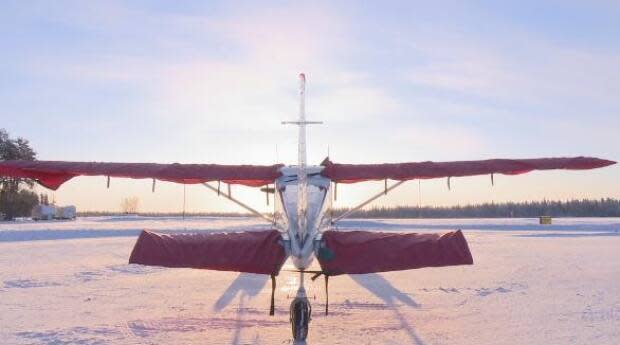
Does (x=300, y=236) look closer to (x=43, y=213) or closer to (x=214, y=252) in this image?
(x=214, y=252)

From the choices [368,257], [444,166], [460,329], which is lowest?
[460,329]

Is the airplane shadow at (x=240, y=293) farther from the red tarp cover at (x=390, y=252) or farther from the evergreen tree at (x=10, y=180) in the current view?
the evergreen tree at (x=10, y=180)

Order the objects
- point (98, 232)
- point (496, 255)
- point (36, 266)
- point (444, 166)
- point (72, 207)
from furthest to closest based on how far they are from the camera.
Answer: point (72, 207)
point (98, 232)
point (496, 255)
point (36, 266)
point (444, 166)

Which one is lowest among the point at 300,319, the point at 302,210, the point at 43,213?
the point at 300,319

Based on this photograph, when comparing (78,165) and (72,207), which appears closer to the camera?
(78,165)

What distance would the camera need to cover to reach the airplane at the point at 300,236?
23.5 feet

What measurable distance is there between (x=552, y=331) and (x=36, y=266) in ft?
45.0

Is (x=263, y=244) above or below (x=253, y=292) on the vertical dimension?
above

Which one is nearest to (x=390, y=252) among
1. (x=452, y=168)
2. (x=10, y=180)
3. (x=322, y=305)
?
(x=452, y=168)

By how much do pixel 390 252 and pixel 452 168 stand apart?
3312mm

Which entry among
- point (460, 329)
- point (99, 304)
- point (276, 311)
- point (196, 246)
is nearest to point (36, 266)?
point (99, 304)

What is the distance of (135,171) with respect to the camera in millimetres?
10047

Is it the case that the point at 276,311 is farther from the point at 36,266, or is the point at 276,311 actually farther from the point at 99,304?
the point at 36,266

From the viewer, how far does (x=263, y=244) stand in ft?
24.5
